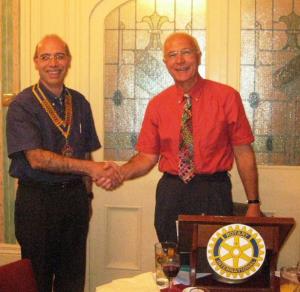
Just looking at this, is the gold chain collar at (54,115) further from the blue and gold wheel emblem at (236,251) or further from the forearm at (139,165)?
the blue and gold wheel emblem at (236,251)

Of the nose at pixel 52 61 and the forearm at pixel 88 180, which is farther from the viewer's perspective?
the forearm at pixel 88 180

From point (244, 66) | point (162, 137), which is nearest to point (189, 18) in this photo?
point (244, 66)

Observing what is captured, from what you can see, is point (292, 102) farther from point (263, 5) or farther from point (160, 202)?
point (160, 202)

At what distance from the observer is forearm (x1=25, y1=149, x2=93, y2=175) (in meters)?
2.28

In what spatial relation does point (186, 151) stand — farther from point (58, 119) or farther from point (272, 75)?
point (272, 75)

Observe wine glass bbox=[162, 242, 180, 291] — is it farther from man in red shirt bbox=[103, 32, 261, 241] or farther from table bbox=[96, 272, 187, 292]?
man in red shirt bbox=[103, 32, 261, 241]

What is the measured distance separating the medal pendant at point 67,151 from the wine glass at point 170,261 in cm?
104

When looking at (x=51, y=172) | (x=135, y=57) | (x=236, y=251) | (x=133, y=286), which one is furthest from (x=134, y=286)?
(x=135, y=57)

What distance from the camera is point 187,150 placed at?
225cm

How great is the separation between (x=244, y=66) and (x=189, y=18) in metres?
0.43

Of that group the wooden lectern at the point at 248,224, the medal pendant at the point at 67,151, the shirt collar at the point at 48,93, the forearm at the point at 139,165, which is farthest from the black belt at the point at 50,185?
the wooden lectern at the point at 248,224

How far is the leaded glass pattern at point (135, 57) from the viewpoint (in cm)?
293

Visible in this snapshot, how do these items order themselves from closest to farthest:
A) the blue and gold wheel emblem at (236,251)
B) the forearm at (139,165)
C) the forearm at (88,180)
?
the blue and gold wheel emblem at (236,251), the forearm at (139,165), the forearm at (88,180)

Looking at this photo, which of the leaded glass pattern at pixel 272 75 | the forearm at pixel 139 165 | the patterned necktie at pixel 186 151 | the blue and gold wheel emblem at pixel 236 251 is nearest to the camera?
the blue and gold wheel emblem at pixel 236 251
